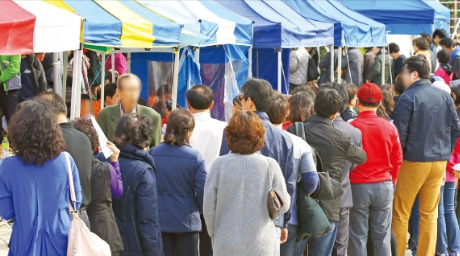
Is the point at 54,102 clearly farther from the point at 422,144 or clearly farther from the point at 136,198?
the point at 422,144

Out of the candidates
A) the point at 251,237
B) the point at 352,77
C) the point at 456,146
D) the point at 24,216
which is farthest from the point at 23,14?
the point at 352,77

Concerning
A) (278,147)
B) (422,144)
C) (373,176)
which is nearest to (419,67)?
(422,144)

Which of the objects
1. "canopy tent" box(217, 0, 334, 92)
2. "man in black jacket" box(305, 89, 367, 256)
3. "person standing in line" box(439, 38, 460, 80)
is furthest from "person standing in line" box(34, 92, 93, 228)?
"person standing in line" box(439, 38, 460, 80)

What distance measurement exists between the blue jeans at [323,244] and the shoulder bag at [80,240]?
2173mm

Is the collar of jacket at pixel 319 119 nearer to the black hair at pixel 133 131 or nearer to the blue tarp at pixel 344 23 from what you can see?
the black hair at pixel 133 131

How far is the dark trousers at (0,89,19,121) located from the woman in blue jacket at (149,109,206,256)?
493cm

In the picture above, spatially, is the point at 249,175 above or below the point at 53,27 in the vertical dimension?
below

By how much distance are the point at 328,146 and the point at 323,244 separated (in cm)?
75

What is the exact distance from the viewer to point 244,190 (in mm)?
5109

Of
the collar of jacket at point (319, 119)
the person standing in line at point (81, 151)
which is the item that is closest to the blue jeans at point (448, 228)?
the collar of jacket at point (319, 119)

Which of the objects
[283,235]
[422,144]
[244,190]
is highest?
[422,144]

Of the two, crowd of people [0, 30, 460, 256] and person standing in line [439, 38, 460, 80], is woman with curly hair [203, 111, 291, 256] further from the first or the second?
person standing in line [439, 38, 460, 80]

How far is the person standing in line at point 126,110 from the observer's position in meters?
7.27

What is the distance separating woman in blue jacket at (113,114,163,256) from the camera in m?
5.57
